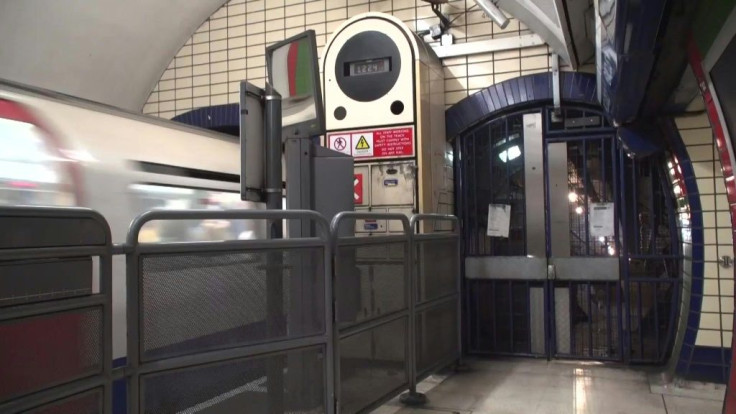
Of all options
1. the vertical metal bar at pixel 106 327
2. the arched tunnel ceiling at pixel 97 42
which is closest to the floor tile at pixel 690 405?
the vertical metal bar at pixel 106 327

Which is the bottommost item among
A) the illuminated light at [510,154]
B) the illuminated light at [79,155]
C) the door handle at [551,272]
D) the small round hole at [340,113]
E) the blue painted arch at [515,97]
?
the door handle at [551,272]

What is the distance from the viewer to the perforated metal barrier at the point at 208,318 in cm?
189

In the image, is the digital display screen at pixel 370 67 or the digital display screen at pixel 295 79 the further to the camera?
the digital display screen at pixel 370 67

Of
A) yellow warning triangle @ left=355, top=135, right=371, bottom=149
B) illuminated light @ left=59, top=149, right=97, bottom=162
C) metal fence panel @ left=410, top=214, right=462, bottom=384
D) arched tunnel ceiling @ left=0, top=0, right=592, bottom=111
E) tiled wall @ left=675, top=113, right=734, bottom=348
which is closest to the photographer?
illuminated light @ left=59, top=149, right=97, bottom=162

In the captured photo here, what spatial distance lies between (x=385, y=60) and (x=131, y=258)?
11.5ft

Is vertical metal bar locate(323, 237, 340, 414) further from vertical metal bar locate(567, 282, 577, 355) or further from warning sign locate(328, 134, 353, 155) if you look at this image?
vertical metal bar locate(567, 282, 577, 355)

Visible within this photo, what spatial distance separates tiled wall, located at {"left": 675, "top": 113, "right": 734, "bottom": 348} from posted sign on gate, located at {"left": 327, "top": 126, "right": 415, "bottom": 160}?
2320 mm

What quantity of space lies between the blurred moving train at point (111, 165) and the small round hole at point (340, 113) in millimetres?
1180

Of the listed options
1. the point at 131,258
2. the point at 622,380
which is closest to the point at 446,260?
the point at 622,380

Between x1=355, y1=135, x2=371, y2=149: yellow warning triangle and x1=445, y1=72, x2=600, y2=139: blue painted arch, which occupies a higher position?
x1=445, y1=72, x2=600, y2=139: blue painted arch

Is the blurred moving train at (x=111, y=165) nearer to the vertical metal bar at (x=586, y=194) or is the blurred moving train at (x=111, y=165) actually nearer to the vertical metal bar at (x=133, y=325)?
the vertical metal bar at (x=133, y=325)

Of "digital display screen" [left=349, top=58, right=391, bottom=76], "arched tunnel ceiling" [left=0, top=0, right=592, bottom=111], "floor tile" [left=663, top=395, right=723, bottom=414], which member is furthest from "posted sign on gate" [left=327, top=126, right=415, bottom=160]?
"floor tile" [left=663, top=395, right=723, bottom=414]

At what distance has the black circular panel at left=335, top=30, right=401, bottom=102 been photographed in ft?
17.0

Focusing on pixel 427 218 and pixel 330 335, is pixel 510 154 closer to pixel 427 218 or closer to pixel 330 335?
pixel 427 218
